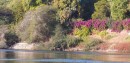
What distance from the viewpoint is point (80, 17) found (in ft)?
323

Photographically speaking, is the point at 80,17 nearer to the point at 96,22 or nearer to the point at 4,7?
the point at 96,22

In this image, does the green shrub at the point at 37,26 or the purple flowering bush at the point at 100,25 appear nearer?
the purple flowering bush at the point at 100,25

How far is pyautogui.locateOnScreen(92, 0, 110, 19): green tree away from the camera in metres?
94.8

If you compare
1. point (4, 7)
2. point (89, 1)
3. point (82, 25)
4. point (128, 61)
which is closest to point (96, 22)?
point (82, 25)

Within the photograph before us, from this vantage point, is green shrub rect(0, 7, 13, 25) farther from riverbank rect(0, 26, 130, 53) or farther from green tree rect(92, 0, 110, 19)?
green tree rect(92, 0, 110, 19)

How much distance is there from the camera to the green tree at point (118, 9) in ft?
298

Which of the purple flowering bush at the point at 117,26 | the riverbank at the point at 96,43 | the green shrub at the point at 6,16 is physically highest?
the green shrub at the point at 6,16

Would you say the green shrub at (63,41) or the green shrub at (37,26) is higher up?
the green shrub at (37,26)

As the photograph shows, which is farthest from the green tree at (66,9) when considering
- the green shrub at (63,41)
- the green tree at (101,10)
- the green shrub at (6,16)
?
the green shrub at (6,16)

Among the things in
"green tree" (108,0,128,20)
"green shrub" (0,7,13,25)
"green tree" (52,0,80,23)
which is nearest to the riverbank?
"green tree" (108,0,128,20)

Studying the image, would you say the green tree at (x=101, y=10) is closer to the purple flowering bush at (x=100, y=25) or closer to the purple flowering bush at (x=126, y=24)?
the purple flowering bush at (x=100, y=25)

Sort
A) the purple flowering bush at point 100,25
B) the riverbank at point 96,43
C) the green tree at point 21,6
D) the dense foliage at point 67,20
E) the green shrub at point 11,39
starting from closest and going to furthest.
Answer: the riverbank at point 96,43 < the purple flowering bush at point 100,25 < the dense foliage at point 67,20 < the green shrub at point 11,39 < the green tree at point 21,6

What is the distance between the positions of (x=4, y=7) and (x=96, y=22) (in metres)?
21.5

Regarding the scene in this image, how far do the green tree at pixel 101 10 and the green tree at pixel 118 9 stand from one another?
269cm
